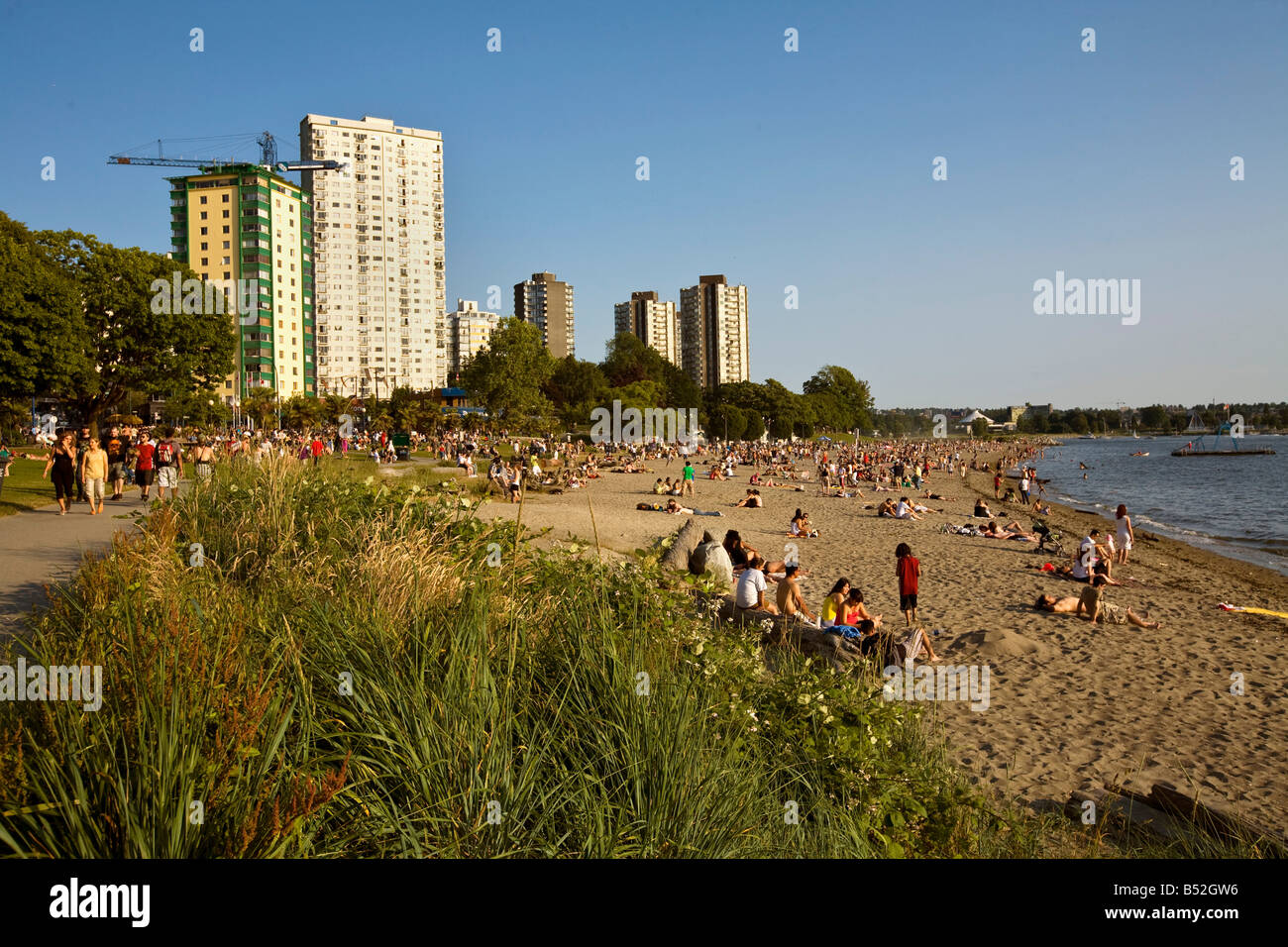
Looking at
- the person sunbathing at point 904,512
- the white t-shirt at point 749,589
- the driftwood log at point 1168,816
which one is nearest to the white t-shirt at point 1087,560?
the white t-shirt at point 749,589

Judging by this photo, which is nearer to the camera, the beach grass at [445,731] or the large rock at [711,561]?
the beach grass at [445,731]

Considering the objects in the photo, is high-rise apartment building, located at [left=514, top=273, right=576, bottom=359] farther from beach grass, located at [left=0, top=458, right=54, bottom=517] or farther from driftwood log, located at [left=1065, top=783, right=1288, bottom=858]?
driftwood log, located at [left=1065, top=783, right=1288, bottom=858]

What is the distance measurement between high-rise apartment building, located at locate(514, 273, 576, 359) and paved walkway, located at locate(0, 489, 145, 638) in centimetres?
17168

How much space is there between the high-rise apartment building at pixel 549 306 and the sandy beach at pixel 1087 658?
167m

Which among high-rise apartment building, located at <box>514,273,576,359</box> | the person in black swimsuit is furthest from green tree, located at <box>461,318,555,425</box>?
high-rise apartment building, located at <box>514,273,576,359</box>

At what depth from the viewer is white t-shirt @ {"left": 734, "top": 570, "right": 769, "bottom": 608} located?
10180 mm

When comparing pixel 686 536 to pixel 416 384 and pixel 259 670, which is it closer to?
pixel 259 670

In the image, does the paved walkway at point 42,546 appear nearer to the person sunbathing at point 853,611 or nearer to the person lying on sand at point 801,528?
the person sunbathing at point 853,611

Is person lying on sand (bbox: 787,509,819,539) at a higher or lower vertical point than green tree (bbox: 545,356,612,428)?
lower

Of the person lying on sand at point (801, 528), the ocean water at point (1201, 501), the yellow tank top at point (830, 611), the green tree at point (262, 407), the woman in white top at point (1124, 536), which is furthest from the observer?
the green tree at point (262, 407)

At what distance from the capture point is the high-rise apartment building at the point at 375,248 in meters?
118
